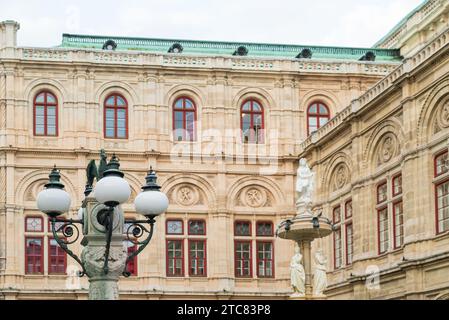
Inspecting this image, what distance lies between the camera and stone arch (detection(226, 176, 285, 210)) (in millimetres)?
57094

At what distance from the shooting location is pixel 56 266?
55406mm

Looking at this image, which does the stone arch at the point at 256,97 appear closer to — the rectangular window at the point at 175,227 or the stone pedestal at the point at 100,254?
the rectangular window at the point at 175,227

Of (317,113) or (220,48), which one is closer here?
(317,113)

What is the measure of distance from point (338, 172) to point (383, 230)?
21.8 ft

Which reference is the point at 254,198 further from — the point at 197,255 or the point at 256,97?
the point at 256,97

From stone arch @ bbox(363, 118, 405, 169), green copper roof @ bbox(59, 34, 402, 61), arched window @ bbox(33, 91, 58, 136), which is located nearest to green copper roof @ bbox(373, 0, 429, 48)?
green copper roof @ bbox(59, 34, 402, 61)

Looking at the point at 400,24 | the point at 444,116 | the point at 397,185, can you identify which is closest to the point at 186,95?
the point at 400,24

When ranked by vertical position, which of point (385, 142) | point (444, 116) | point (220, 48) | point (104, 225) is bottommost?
point (104, 225)

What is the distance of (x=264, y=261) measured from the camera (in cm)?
5712

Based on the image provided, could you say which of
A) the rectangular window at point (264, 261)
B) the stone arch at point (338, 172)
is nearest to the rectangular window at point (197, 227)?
the rectangular window at point (264, 261)

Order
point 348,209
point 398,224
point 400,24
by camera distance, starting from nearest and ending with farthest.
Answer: point 398,224, point 348,209, point 400,24

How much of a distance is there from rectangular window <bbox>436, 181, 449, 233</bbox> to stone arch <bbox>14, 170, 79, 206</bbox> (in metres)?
22.1

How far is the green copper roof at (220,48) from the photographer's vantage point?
2323 inches
